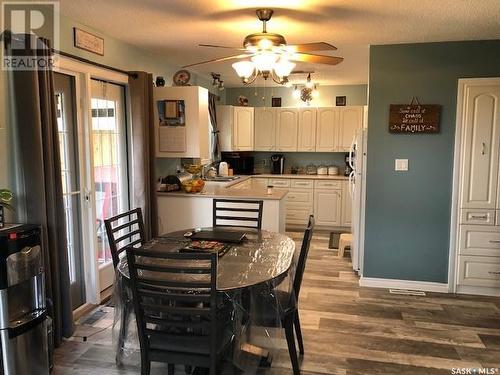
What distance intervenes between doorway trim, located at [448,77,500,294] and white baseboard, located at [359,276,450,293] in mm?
105

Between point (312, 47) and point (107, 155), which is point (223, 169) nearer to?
point (107, 155)

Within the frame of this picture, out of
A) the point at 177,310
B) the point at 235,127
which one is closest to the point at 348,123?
the point at 235,127

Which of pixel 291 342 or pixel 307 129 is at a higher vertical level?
pixel 307 129

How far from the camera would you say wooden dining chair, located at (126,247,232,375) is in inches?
77.0

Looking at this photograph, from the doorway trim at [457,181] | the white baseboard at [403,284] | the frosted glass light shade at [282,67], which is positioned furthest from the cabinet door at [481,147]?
the frosted glass light shade at [282,67]

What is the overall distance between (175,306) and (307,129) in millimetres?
5387

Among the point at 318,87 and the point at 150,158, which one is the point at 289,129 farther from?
the point at 150,158

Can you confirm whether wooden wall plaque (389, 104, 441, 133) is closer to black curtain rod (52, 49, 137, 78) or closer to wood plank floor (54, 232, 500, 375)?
wood plank floor (54, 232, 500, 375)

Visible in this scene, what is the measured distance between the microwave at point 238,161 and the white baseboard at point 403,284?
3554 millimetres

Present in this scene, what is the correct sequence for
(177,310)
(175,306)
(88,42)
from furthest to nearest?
(88,42) < (175,306) < (177,310)

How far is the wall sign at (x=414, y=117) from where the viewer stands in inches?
158

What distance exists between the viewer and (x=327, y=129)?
6.98m

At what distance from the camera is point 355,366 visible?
2773 mm

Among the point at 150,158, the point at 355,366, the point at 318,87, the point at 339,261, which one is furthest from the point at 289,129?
the point at 355,366
